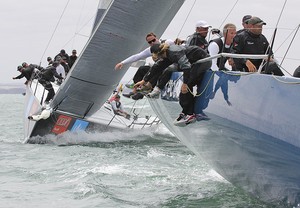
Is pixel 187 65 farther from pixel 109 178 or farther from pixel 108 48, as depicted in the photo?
pixel 108 48

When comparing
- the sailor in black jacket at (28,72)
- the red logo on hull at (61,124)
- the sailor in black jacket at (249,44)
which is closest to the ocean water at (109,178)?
the red logo on hull at (61,124)

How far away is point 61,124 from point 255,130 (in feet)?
28.9

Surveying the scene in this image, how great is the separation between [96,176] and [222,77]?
3.04 m

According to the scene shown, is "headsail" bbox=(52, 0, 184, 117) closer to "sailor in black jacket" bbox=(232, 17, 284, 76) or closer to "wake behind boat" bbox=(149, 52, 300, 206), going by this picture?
"wake behind boat" bbox=(149, 52, 300, 206)

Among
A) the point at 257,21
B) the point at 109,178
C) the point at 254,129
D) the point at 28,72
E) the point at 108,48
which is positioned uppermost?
the point at 257,21

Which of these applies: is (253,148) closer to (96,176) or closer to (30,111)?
(96,176)

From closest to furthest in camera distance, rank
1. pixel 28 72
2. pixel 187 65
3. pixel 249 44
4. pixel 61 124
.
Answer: pixel 249 44 → pixel 187 65 → pixel 61 124 → pixel 28 72

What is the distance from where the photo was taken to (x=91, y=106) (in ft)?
44.4

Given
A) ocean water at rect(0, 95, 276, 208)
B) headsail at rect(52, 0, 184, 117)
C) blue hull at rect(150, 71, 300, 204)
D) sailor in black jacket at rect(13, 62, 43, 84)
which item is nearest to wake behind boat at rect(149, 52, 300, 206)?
blue hull at rect(150, 71, 300, 204)

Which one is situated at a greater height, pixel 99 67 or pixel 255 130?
pixel 255 130

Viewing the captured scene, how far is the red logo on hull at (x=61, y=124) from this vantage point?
13.0 metres

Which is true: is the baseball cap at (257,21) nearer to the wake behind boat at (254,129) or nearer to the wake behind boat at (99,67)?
the wake behind boat at (254,129)

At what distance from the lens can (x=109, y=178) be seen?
775 centimetres

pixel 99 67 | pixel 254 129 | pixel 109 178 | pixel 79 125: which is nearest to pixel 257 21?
pixel 254 129
